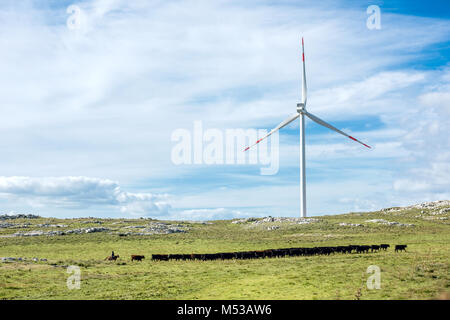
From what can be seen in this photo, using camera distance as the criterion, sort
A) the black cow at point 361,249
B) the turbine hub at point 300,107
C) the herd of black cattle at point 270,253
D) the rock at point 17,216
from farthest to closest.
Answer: the rock at point 17,216 → the turbine hub at point 300,107 → the black cow at point 361,249 → the herd of black cattle at point 270,253

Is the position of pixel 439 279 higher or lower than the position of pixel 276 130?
lower

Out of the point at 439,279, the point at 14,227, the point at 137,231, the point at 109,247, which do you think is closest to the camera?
the point at 439,279

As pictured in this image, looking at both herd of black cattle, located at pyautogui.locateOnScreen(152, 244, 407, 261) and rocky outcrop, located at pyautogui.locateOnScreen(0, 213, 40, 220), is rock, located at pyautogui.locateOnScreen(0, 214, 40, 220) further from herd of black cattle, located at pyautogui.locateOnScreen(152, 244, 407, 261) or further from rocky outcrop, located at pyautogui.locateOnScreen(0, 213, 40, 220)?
herd of black cattle, located at pyautogui.locateOnScreen(152, 244, 407, 261)

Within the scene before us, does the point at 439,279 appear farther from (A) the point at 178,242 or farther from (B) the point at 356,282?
(A) the point at 178,242

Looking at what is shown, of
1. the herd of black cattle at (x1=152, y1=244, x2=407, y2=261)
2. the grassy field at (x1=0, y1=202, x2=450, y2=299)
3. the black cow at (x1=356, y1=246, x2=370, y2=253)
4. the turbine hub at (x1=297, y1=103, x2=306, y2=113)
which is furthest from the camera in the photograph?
the turbine hub at (x1=297, y1=103, x2=306, y2=113)

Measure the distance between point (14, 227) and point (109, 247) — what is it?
6786 cm

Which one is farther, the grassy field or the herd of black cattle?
the herd of black cattle

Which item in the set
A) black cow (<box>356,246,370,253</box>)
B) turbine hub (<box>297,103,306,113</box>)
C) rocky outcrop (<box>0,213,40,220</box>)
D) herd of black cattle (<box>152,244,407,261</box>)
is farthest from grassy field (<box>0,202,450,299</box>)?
rocky outcrop (<box>0,213,40,220</box>)

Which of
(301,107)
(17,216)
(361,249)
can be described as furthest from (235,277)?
(17,216)

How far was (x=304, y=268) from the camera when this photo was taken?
149 feet

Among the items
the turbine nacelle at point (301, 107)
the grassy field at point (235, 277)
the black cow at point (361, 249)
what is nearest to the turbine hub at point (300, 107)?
the turbine nacelle at point (301, 107)

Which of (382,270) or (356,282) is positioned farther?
(382,270)

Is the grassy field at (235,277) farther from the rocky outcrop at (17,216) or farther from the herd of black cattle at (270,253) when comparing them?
the rocky outcrop at (17,216)
